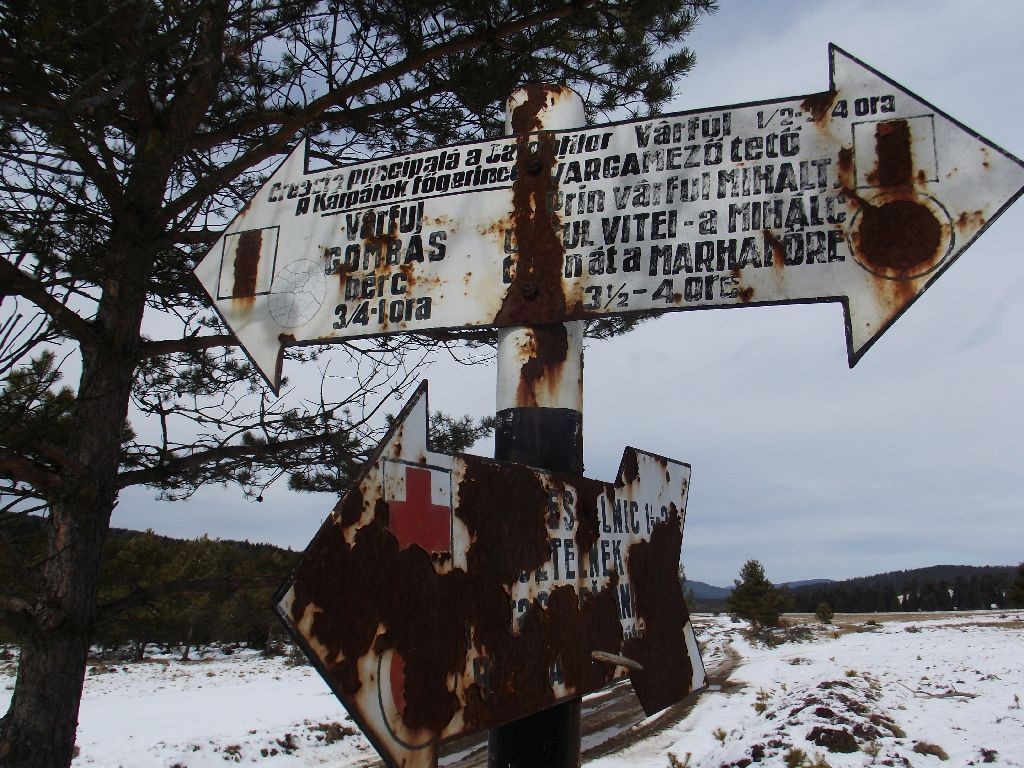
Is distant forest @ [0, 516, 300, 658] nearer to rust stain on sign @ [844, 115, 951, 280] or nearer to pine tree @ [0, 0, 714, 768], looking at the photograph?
pine tree @ [0, 0, 714, 768]

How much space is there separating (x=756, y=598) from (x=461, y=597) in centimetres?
4438

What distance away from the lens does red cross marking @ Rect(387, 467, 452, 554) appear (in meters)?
0.95

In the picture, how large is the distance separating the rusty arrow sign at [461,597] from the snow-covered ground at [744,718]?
8107mm

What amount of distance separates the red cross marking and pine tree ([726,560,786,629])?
142 feet

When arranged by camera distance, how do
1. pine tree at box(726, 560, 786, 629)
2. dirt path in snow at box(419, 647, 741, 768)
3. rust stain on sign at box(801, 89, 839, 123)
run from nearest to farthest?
rust stain on sign at box(801, 89, 839, 123)
dirt path in snow at box(419, 647, 741, 768)
pine tree at box(726, 560, 786, 629)

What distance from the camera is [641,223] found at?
1519 millimetres

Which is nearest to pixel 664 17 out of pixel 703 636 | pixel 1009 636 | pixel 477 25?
pixel 477 25

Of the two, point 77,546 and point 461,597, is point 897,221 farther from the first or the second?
point 77,546

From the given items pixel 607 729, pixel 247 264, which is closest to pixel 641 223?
pixel 247 264

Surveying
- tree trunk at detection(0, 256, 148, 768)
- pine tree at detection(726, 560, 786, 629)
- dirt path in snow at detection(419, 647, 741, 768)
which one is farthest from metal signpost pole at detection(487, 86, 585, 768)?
pine tree at detection(726, 560, 786, 629)

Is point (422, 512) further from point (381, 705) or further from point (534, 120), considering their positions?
point (534, 120)

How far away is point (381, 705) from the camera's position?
0.87 metres

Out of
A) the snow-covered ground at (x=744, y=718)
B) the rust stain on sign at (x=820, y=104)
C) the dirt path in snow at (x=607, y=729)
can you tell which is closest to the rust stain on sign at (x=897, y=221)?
the rust stain on sign at (x=820, y=104)

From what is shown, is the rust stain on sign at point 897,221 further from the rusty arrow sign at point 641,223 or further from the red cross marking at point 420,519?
the red cross marking at point 420,519
